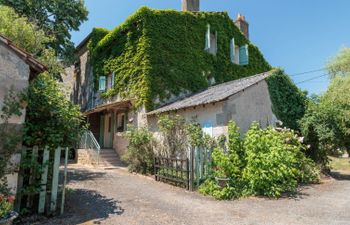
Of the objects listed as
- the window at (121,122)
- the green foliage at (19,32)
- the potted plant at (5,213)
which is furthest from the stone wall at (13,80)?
the window at (121,122)

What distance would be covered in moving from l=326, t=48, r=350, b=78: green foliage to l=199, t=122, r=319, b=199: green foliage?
848 inches

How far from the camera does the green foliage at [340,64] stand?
26.3 metres

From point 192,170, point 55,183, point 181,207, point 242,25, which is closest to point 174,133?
point 192,170

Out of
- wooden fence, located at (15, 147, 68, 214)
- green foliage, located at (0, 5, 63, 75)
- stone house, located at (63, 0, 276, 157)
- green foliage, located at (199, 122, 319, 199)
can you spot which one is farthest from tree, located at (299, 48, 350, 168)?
green foliage, located at (0, 5, 63, 75)

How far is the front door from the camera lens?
18.3m

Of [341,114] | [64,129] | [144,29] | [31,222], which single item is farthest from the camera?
[144,29]

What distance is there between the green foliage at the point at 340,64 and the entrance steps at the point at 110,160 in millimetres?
23212

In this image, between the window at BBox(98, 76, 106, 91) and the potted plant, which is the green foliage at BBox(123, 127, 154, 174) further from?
the potted plant

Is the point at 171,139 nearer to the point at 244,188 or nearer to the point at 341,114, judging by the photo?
the point at 244,188

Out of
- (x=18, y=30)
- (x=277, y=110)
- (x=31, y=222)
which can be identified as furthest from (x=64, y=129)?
(x=277, y=110)

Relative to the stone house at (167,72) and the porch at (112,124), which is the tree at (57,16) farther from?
the porch at (112,124)

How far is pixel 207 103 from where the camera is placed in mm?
11586

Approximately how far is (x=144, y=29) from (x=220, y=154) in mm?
9913

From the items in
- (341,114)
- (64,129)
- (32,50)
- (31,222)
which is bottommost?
(31,222)
